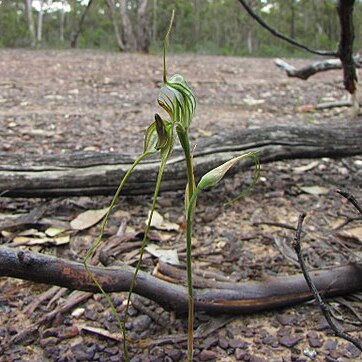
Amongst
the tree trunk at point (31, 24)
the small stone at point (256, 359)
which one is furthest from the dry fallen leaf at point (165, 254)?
the tree trunk at point (31, 24)

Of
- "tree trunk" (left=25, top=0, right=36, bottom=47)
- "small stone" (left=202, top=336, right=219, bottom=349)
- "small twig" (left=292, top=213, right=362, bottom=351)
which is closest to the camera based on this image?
"small twig" (left=292, top=213, right=362, bottom=351)

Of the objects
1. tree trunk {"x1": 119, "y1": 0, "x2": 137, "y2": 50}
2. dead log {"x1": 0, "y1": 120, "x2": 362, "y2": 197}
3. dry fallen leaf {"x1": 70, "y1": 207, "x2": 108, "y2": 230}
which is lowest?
dry fallen leaf {"x1": 70, "y1": 207, "x2": 108, "y2": 230}

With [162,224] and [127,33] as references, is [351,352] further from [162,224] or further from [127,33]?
[127,33]

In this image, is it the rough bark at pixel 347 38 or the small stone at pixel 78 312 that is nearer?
the small stone at pixel 78 312

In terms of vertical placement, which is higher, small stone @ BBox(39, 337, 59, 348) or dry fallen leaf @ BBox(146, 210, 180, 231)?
dry fallen leaf @ BBox(146, 210, 180, 231)

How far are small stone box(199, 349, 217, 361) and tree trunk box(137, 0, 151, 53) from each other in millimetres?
10514

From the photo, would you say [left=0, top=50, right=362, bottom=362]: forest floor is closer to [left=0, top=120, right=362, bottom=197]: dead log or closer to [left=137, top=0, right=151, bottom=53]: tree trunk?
[left=0, top=120, right=362, bottom=197]: dead log

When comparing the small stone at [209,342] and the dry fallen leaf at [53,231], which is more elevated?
the dry fallen leaf at [53,231]

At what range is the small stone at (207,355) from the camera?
1.34m

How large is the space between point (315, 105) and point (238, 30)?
778 inches

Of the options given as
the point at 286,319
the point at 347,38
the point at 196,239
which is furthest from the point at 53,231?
the point at 347,38

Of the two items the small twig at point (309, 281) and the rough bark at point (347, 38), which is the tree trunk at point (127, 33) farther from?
the small twig at point (309, 281)

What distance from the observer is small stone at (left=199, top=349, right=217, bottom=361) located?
4.41 feet

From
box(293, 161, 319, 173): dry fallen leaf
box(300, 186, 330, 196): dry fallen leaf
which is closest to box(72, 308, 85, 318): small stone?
box(300, 186, 330, 196): dry fallen leaf
